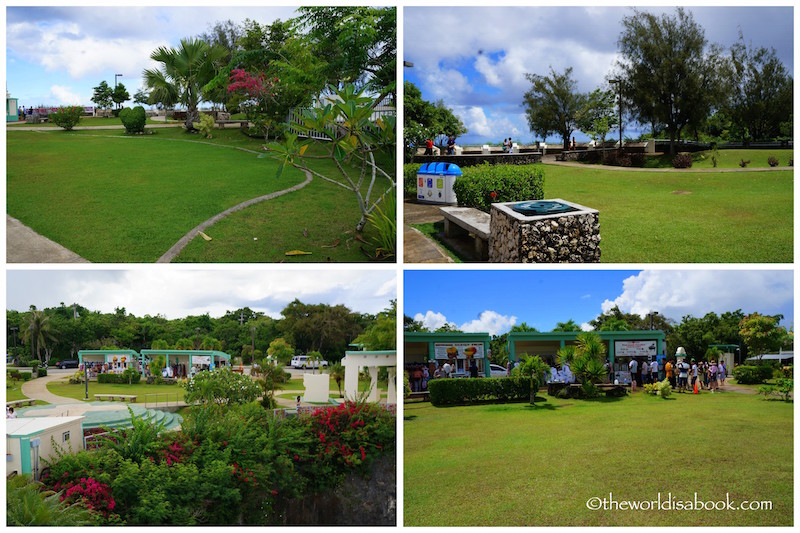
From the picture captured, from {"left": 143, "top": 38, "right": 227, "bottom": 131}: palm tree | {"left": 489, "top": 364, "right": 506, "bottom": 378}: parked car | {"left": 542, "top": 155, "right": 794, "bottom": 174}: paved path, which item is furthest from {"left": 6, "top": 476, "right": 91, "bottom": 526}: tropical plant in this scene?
{"left": 542, "top": 155, "right": 794, "bottom": 174}: paved path

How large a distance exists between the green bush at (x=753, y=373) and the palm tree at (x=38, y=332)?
6015mm

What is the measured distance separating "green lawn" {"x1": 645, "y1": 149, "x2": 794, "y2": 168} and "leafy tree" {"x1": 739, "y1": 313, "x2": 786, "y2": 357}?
6321mm

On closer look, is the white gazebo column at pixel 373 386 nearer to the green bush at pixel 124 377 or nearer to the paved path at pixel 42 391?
the green bush at pixel 124 377

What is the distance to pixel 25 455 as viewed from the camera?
4434 millimetres

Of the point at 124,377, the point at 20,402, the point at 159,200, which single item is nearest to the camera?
the point at 20,402

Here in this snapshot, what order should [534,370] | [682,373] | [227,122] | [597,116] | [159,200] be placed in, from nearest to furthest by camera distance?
[682,373] → [534,370] → [159,200] → [227,122] → [597,116]

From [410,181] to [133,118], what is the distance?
4190mm

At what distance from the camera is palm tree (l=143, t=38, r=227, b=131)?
288 inches

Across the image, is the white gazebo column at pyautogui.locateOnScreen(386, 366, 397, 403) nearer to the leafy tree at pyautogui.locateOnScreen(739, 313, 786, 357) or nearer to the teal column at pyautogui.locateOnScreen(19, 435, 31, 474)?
the teal column at pyautogui.locateOnScreen(19, 435, 31, 474)

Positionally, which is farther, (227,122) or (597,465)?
(227,122)

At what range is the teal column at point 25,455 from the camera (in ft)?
14.5

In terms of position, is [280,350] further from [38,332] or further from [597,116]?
[597,116]

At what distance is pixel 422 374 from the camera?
5.91m

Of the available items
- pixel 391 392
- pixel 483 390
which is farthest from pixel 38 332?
pixel 483 390
